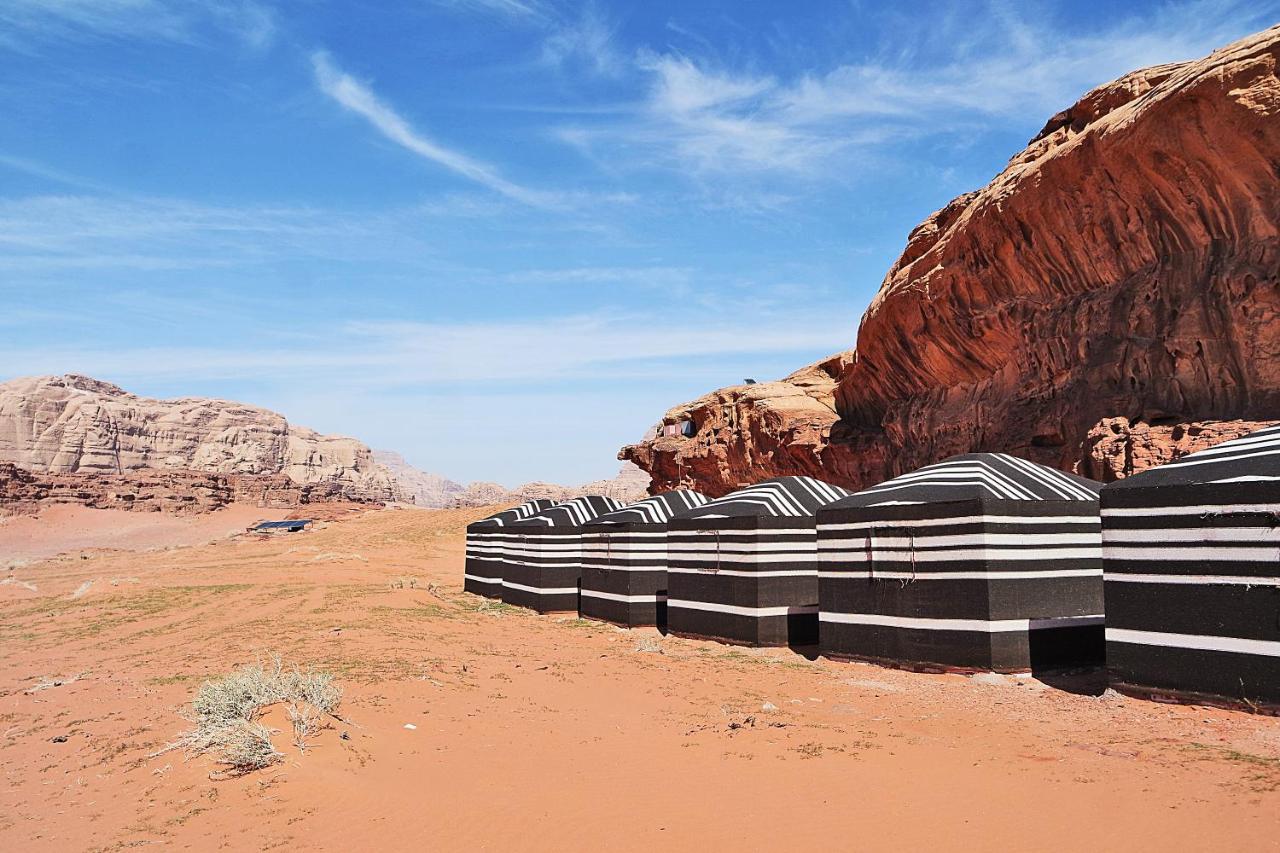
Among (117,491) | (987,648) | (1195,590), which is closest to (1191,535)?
(1195,590)

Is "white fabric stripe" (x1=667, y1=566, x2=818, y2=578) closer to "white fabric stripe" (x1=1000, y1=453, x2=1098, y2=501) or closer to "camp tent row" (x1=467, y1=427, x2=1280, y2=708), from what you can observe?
"camp tent row" (x1=467, y1=427, x2=1280, y2=708)

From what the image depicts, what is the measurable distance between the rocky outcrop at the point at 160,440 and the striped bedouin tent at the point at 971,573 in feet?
303

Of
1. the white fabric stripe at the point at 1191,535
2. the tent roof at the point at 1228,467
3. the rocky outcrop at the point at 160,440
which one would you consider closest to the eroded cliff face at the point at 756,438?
the tent roof at the point at 1228,467

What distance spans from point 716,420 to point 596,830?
1391 inches

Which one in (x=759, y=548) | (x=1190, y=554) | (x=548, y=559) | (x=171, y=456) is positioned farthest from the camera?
(x=171, y=456)

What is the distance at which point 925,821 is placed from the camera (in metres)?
5.79

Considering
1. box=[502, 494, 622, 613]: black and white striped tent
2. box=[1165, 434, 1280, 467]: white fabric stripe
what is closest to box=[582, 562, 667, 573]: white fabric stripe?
box=[502, 494, 622, 613]: black and white striped tent

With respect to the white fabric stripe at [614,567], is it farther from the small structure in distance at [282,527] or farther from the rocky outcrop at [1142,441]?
the small structure in distance at [282,527]

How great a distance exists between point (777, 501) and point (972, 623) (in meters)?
5.13

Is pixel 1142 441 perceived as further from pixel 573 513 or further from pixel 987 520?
pixel 573 513

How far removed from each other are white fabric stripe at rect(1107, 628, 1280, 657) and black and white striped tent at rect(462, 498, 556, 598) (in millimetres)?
18299

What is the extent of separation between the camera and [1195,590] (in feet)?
28.3

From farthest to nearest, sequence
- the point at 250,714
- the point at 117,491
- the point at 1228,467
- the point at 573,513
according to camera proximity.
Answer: the point at 117,491 → the point at 573,513 → the point at 1228,467 → the point at 250,714

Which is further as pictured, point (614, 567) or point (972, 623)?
point (614, 567)
